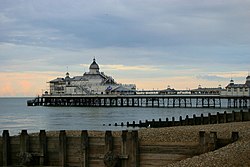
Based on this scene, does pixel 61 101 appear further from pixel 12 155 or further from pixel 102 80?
pixel 12 155

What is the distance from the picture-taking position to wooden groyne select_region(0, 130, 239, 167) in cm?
1684

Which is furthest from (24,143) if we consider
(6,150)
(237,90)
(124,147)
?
(237,90)

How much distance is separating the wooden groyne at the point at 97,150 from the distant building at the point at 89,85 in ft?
387

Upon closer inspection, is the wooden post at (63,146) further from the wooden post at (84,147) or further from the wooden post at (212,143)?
the wooden post at (212,143)

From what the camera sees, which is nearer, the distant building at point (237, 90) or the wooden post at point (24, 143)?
the wooden post at point (24, 143)

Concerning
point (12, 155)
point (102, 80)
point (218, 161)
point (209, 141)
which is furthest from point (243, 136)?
point (102, 80)

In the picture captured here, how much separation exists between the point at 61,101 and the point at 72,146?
127154 millimetres

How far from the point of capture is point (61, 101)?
473ft

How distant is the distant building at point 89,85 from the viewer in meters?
140

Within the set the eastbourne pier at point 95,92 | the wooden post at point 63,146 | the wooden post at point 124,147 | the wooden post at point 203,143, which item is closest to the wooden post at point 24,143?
the wooden post at point 63,146

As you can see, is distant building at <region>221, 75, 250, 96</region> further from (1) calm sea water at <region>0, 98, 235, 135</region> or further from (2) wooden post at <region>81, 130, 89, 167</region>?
(2) wooden post at <region>81, 130, 89, 167</region>

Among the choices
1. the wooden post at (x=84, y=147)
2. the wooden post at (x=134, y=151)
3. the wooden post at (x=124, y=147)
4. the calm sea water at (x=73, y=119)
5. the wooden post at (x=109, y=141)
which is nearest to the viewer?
the wooden post at (x=134, y=151)

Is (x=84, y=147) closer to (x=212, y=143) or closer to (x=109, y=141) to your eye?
(x=109, y=141)

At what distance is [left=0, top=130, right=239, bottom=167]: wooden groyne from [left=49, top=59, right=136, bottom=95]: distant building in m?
118
